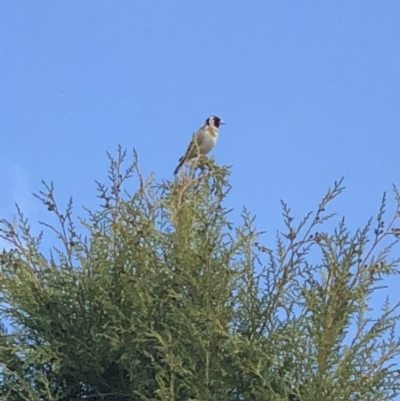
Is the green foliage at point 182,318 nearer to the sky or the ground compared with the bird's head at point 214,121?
nearer to the ground

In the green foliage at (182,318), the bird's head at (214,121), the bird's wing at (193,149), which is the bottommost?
the green foliage at (182,318)

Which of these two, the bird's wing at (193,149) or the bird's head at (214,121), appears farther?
the bird's head at (214,121)

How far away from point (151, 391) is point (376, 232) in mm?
940

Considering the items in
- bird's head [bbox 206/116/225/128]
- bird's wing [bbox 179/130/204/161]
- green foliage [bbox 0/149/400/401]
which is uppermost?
bird's head [bbox 206/116/225/128]

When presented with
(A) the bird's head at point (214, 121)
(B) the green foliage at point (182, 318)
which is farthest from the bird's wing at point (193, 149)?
(A) the bird's head at point (214, 121)

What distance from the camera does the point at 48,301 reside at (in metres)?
3.47

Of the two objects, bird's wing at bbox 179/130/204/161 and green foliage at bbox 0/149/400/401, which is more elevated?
bird's wing at bbox 179/130/204/161

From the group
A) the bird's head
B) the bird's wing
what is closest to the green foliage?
the bird's wing

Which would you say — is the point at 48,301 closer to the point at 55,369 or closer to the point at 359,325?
the point at 55,369

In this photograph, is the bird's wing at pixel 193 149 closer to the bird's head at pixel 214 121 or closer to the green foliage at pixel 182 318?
the green foliage at pixel 182 318

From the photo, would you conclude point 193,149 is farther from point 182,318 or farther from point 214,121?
point 214,121

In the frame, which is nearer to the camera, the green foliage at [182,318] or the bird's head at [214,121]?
the green foliage at [182,318]

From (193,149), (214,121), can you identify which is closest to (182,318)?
(193,149)

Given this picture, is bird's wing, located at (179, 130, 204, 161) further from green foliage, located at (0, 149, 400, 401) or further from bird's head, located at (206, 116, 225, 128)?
bird's head, located at (206, 116, 225, 128)
